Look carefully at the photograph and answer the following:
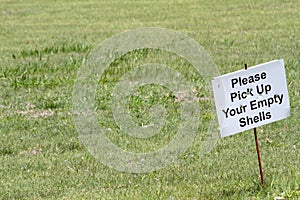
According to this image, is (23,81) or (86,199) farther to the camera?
(23,81)

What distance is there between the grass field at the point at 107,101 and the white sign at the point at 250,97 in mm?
583

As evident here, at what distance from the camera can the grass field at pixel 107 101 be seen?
23.4 feet

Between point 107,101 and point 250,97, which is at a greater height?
point 250,97

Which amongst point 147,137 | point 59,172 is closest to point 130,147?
point 147,137

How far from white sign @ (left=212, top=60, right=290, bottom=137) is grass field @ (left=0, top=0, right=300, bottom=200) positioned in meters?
0.58

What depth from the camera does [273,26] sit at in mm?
17000

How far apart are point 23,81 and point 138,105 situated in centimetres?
259

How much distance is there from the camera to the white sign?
6285mm

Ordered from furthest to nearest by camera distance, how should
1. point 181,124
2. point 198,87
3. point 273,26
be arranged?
point 273,26 < point 198,87 < point 181,124

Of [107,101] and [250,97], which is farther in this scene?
[107,101]

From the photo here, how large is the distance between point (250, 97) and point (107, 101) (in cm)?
493

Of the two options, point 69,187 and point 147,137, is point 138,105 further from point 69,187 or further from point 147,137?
point 69,187

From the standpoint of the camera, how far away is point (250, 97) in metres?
6.36

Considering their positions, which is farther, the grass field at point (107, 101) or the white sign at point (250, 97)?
the grass field at point (107, 101)
